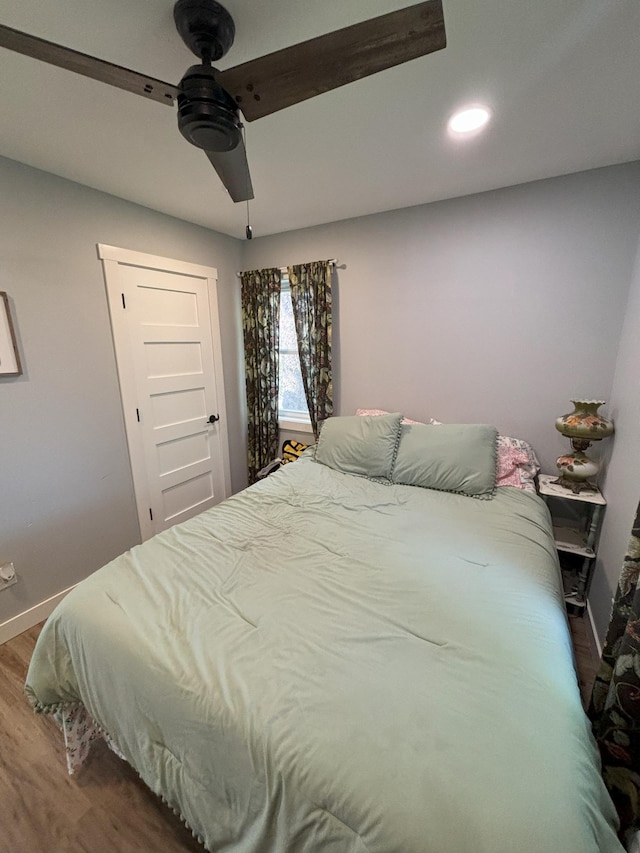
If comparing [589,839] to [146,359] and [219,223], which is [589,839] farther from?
[219,223]

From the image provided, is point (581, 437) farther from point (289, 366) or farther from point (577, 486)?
point (289, 366)

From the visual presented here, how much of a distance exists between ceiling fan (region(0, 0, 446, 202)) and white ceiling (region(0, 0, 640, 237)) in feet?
0.34

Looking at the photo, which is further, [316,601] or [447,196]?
[447,196]

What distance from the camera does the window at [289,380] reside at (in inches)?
121

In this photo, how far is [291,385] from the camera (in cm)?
324

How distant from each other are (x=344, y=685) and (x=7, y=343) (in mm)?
2186

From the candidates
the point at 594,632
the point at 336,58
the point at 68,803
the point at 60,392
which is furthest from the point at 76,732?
the point at 594,632

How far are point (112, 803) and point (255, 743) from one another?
0.90m

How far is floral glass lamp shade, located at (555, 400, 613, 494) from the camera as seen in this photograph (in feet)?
5.92

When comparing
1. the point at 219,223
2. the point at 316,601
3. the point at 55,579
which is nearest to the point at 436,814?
the point at 316,601

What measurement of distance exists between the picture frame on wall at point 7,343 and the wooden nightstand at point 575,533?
3007 mm

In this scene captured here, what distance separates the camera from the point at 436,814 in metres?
0.62

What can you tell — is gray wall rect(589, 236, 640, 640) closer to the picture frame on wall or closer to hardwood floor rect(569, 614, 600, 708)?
hardwood floor rect(569, 614, 600, 708)

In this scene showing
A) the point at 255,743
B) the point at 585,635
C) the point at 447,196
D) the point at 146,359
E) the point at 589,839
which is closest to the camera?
the point at 589,839
